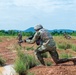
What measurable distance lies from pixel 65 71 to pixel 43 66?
5.79 feet

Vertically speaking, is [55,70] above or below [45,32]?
below

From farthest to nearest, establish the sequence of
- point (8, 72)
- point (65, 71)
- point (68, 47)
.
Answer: point (68, 47)
point (8, 72)
point (65, 71)

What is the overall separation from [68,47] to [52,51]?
1595 centimetres

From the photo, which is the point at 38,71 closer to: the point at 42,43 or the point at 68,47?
the point at 42,43

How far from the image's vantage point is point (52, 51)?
16.2m

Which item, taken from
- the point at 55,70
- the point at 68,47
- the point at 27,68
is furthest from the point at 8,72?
the point at 68,47

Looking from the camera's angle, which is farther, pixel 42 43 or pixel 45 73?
pixel 42 43

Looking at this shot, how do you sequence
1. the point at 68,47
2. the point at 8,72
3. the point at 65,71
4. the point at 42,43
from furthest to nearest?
the point at 68,47 → the point at 42,43 → the point at 8,72 → the point at 65,71

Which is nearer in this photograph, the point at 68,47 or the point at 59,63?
the point at 59,63

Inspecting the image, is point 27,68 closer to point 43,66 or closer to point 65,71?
point 43,66

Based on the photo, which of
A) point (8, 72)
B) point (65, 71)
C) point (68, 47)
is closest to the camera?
point (65, 71)

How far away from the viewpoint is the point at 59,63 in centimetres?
1620

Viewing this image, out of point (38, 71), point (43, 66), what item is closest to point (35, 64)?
point (43, 66)

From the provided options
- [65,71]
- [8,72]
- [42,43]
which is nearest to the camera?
[65,71]
